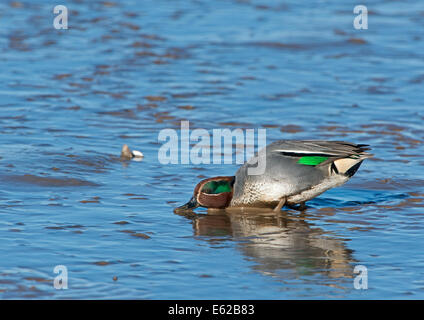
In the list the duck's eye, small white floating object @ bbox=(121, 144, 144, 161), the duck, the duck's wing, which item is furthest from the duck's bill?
small white floating object @ bbox=(121, 144, 144, 161)

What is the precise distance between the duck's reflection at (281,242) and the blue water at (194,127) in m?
0.02

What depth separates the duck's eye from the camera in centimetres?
696

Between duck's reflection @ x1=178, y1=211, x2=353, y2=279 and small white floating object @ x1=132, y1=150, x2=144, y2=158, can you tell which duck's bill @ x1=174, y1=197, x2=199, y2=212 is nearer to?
duck's reflection @ x1=178, y1=211, x2=353, y2=279

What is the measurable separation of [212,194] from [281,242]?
1002 millimetres

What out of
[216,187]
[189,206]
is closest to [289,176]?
[216,187]

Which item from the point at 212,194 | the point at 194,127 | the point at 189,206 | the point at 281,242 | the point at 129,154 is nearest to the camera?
the point at 281,242

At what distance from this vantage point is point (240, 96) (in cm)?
1058

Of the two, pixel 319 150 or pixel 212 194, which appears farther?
pixel 212 194

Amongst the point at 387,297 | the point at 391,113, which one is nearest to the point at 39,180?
the point at 387,297

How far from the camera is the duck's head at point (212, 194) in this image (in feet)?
22.6

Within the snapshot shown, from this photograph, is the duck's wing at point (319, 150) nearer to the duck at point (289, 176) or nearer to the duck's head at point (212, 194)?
the duck at point (289, 176)

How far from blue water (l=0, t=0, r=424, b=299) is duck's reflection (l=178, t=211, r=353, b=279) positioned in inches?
0.8

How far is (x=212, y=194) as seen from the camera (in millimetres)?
7000

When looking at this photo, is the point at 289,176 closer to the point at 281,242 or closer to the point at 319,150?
the point at 319,150
